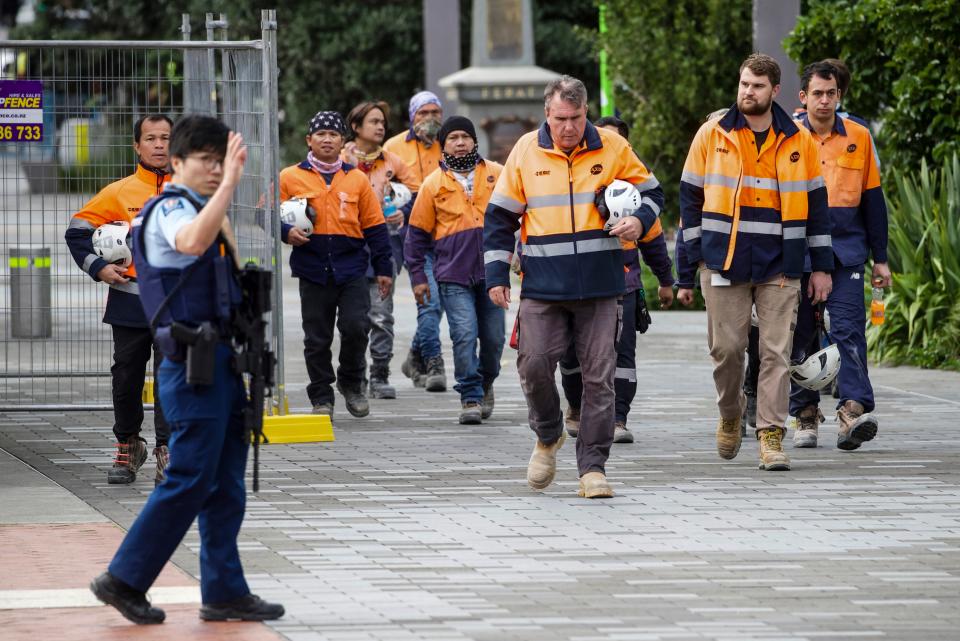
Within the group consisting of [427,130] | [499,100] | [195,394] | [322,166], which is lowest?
[195,394]

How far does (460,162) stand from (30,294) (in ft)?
18.2

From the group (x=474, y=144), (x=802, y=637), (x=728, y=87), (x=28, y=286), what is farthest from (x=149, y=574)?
(x=728, y=87)

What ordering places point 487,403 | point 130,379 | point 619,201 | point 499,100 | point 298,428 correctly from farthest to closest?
point 499,100 → point 487,403 → point 298,428 → point 130,379 → point 619,201

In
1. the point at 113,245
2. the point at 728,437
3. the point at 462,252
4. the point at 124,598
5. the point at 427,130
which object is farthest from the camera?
the point at 427,130

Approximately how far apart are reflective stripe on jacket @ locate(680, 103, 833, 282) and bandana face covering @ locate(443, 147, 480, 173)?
8.43 ft

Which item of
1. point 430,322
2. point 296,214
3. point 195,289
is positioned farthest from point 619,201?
point 430,322

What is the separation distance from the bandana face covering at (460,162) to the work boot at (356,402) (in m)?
1.52

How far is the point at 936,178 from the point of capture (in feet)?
53.5

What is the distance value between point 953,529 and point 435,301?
562 cm

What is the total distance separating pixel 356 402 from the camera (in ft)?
38.4

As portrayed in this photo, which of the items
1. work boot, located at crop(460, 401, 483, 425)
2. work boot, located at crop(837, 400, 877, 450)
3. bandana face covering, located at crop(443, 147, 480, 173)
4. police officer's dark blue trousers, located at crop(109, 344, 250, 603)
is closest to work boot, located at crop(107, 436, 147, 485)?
work boot, located at crop(460, 401, 483, 425)

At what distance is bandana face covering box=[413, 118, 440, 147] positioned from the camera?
537 inches

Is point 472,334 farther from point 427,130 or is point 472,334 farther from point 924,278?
point 924,278

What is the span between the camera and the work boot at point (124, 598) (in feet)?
20.4
